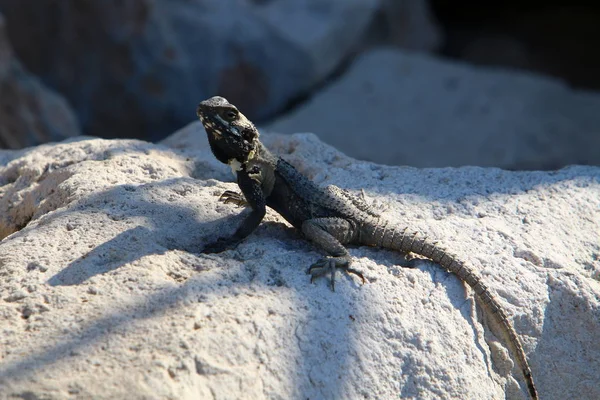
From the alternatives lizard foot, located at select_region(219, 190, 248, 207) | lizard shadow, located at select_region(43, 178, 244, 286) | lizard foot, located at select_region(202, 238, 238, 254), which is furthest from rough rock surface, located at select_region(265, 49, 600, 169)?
lizard foot, located at select_region(202, 238, 238, 254)

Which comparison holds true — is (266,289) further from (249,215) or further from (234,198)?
(234,198)

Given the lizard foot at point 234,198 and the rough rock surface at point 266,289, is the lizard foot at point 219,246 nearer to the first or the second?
the rough rock surface at point 266,289

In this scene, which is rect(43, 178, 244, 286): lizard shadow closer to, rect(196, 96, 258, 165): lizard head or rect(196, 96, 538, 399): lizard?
rect(196, 96, 538, 399): lizard

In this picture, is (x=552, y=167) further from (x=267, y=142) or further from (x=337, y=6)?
(x=337, y=6)

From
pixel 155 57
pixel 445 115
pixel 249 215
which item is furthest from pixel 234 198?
pixel 445 115

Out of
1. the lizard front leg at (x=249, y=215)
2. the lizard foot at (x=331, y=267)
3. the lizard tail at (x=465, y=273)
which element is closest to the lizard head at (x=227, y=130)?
the lizard front leg at (x=249, y=215)
